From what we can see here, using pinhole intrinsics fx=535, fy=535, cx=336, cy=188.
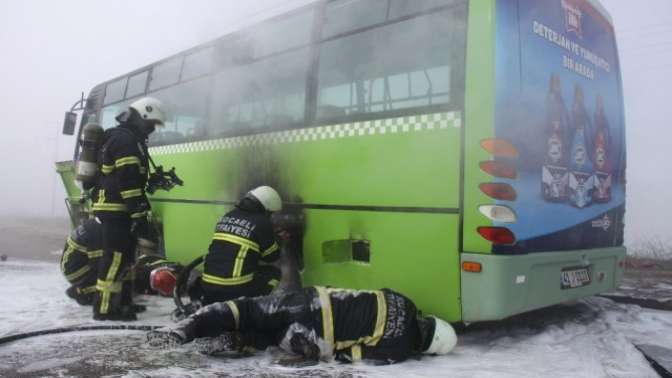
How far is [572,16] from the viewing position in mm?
4215

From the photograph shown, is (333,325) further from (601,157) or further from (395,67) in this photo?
(601,157)

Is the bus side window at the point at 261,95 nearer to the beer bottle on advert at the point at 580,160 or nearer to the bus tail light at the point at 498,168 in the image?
the bus tail light at the point at 498,168

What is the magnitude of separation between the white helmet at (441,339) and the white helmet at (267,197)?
1.69 m

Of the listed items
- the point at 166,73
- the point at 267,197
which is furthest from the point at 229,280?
the point at 166,73

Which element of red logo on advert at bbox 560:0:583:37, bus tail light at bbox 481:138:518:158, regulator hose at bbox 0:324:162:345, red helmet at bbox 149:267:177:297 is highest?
red logo on advert at bbox 560:0:583:37

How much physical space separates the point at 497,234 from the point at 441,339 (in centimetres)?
77

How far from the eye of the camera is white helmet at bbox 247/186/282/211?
4.39 metres

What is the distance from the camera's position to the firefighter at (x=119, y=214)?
4656 millimetres

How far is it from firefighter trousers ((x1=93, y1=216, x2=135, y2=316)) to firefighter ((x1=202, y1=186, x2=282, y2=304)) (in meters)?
1.07

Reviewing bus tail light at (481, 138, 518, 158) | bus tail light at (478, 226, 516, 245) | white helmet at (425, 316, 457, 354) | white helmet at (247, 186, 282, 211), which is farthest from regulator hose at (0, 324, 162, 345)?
bus tail light at (481, 138, 518, 158)

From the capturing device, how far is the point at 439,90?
3.73 meters

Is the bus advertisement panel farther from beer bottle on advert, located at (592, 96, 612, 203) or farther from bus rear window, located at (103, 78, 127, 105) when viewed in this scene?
bus rear window, located at (103, 78, 127, 105)

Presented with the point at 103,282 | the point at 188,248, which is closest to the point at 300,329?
the point at 103,282

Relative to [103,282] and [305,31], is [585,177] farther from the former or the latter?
[103,282]
